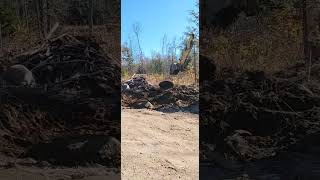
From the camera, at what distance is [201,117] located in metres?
5.43

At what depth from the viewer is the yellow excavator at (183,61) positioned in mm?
8911

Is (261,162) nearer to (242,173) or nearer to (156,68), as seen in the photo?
(242,173)

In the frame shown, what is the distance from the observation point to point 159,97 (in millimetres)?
9656

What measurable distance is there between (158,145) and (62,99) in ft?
9.25

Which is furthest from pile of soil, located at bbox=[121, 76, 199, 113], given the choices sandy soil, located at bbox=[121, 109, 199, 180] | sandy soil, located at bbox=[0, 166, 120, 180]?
sandy soil, located at bbox=[0, 166, 120, 180]

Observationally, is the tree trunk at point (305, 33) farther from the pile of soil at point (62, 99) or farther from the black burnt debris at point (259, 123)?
the pile of soil at point (62, 99)

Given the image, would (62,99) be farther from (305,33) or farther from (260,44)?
(305,33)

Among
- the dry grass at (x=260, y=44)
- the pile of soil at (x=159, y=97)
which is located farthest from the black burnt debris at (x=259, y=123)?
the pile of soil at (x=159, y=97)

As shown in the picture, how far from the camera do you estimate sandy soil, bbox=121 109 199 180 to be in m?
7.04

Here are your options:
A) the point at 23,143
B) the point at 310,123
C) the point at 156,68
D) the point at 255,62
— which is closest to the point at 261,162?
the point at 310,123

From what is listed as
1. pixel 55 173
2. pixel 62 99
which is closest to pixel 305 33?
pixel 62 99

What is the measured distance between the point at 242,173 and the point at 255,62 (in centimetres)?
126

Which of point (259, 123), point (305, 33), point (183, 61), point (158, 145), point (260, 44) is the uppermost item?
point (305, 33)

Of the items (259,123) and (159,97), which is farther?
(159,97)
